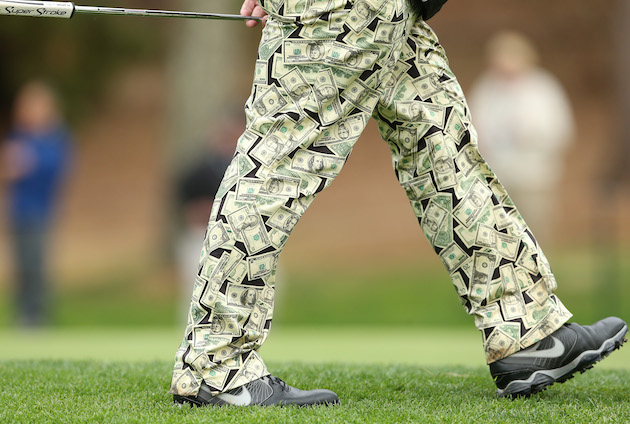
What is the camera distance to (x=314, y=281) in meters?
13.0

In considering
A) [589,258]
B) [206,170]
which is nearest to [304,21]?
[206,170]

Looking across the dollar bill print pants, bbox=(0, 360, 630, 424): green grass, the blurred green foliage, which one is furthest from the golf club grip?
the blurred green foliage

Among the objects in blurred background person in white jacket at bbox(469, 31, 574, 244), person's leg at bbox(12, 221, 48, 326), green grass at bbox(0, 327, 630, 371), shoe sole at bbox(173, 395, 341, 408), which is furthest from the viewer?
person's leg at bbox(12, 221, 48, 326)

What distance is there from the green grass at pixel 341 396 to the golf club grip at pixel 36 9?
1.17 metres

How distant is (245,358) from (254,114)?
28.6 inches

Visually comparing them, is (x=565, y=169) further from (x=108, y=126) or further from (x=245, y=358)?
(x=245, y=358)

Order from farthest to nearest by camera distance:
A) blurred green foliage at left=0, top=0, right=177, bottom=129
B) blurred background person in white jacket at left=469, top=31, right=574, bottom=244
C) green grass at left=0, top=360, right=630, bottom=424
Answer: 1. blurred green foliage at left=0, top=0, right=177, bottom=129
2. blurred background person in white jacket at left=469, top=31, right=574, bottom=244
3. green grass at left=0, top=360, right=630, bottom=424

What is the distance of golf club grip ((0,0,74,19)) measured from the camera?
120 inches

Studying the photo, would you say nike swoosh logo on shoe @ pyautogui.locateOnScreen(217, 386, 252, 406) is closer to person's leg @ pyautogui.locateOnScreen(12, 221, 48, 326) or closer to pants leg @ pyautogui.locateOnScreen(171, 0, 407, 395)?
pants leg @ pyautogui.locateOnScreen(171, 0, 407, 395)

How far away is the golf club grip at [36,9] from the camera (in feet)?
10.0

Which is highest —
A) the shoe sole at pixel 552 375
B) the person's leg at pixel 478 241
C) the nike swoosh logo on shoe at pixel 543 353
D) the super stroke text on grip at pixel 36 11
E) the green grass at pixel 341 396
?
the super stroke text on grip at pixel 36 11

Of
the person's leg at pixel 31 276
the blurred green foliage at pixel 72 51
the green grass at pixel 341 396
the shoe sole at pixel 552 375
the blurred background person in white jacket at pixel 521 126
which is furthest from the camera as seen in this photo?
the blurred green foliage at pixel 72 51

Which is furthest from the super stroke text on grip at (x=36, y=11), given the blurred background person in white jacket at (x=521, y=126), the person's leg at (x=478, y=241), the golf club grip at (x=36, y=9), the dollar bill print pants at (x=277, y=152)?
the blurred background person in white jacket at (x=521, y=126)

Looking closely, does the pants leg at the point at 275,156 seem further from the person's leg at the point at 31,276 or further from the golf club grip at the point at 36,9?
the person's leg at the point at 31,276
